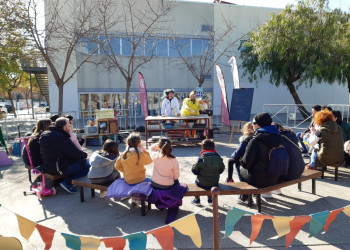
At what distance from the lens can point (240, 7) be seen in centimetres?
2136

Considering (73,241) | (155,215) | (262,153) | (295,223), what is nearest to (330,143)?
(262,153)

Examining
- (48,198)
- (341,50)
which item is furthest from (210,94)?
(48,198)

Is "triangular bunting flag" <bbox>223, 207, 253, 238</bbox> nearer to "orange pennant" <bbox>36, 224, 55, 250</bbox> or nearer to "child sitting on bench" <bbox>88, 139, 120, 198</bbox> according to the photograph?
"orange pennant" <bbox>36, 224, 55, 250</bbox>

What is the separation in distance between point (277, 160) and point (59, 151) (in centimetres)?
366

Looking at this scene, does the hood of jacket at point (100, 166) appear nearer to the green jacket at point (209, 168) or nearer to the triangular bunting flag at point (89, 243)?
the green jacket at point (209, 168)

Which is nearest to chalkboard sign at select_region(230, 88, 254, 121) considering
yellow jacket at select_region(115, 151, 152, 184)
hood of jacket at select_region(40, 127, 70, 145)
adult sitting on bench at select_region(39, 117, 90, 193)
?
yellow jacket at select_region(115, 151, 152, 184)

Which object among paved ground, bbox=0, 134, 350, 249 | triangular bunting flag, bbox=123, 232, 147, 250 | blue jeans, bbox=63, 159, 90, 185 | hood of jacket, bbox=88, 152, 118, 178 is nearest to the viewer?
triangular bunting flag, bbox=123, 232, 147, 250

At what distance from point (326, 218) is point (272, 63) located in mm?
14598

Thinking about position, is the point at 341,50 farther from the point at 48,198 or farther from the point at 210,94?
the point at 48,198

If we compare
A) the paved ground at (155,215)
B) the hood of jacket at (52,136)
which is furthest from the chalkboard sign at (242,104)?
the hood of jacket at (52,136)

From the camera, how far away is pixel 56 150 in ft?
15.6

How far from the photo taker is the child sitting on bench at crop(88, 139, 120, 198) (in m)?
4.36

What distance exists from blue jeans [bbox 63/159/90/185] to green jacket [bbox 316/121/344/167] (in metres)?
4.72

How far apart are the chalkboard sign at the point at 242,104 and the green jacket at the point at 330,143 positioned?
3.78 m
